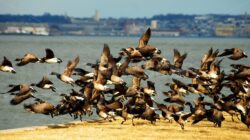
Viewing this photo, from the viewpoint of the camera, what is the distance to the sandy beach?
71.5ft

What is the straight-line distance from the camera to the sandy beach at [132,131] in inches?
858

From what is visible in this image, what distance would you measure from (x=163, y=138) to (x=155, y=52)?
4.65 m

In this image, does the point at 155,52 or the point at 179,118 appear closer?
the point at 179,118

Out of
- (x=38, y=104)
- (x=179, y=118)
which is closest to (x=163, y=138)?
(x=179, y=118)

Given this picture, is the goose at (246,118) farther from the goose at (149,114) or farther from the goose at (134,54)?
the goose at (134,54)

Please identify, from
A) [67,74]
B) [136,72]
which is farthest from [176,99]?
[67,74]

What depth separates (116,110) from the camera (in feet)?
81.8

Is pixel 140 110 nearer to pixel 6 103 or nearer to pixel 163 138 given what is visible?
pixel 163 138

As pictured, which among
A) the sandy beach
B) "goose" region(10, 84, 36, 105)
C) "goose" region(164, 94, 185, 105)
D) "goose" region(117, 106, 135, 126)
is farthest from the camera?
"goose" region(164, 94, 185, 105)

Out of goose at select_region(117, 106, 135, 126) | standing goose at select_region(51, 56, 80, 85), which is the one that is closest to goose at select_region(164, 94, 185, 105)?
goose at select_region(117, 106, 135, 126)

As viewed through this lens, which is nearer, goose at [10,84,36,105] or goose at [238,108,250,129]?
goose at [238,108,250,129]

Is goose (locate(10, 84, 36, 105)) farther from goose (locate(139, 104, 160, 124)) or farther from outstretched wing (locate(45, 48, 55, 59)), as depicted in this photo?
goose (locate(139, 104, 160, 124))

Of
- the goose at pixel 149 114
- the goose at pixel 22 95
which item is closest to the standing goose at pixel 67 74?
the goose at pixel 22 95

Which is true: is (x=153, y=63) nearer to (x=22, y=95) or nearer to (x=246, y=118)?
(x=246, y=118)
